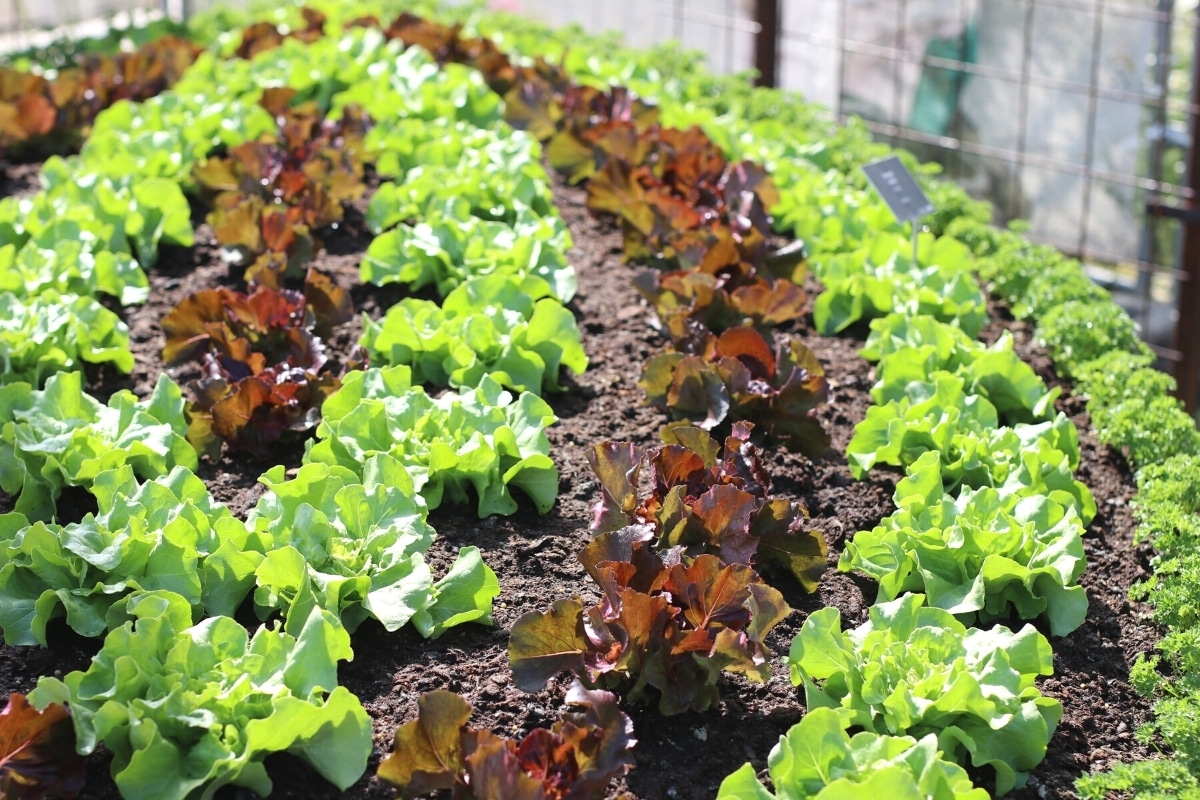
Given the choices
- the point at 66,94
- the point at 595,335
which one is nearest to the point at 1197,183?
the point at 595,335

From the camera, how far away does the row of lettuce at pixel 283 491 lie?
2863mm

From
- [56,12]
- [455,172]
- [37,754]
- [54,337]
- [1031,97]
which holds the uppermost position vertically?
[56,12]

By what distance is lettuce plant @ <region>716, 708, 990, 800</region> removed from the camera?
2.70m

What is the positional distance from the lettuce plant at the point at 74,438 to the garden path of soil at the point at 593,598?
0.13m

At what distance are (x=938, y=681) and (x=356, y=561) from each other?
1381 millimetres

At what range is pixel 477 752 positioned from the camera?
270 cm

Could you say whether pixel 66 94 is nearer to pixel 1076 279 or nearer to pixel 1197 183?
pixel 1076 279

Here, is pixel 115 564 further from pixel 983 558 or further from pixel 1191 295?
pixel 1191 295

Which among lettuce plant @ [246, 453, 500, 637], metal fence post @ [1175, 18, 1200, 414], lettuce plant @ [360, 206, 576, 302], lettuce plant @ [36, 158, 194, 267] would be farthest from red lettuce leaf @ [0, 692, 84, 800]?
metal fence post @ [1175, 18, 1200, 414]

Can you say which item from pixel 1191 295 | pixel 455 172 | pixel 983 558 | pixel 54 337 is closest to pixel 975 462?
pixel 983 558

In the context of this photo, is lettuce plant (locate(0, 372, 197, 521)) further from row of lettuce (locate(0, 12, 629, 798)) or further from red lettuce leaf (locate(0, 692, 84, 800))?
red lettuce leaf (locate(0, 692, 84, 800))

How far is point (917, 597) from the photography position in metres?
3.22

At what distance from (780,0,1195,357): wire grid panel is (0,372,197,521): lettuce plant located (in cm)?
531

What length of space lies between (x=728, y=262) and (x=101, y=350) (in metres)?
2.20
